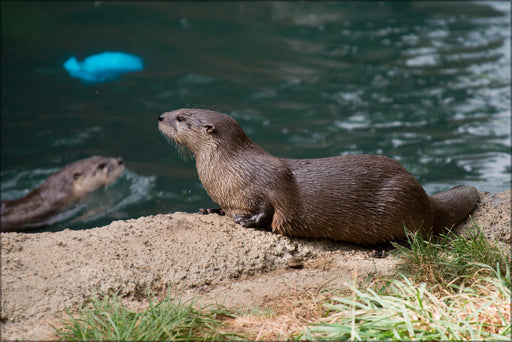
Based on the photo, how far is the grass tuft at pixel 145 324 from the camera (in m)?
2.10

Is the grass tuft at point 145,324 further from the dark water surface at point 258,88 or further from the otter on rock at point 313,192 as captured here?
the dark water surface at point 258,88

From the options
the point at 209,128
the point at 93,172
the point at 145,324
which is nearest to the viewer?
the point at 145,324

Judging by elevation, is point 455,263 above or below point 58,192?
above

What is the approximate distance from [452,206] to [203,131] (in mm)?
1750

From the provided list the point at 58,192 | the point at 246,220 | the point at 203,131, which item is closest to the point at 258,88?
the point at 58,192

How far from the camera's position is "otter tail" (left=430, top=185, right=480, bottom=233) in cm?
339

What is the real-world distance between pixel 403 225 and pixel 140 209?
2.98 metres

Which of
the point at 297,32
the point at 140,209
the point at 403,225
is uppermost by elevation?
the point at 297,32

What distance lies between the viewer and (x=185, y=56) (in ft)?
29.3

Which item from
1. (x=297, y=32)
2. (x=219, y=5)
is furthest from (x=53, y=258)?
(x=219, y=5)

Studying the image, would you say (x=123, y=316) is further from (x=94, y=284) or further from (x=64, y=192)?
(x=64, y=192)

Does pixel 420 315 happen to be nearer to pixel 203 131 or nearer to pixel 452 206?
pixel 452 206

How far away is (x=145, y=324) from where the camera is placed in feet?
7.18

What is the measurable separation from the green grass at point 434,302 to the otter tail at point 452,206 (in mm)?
566
